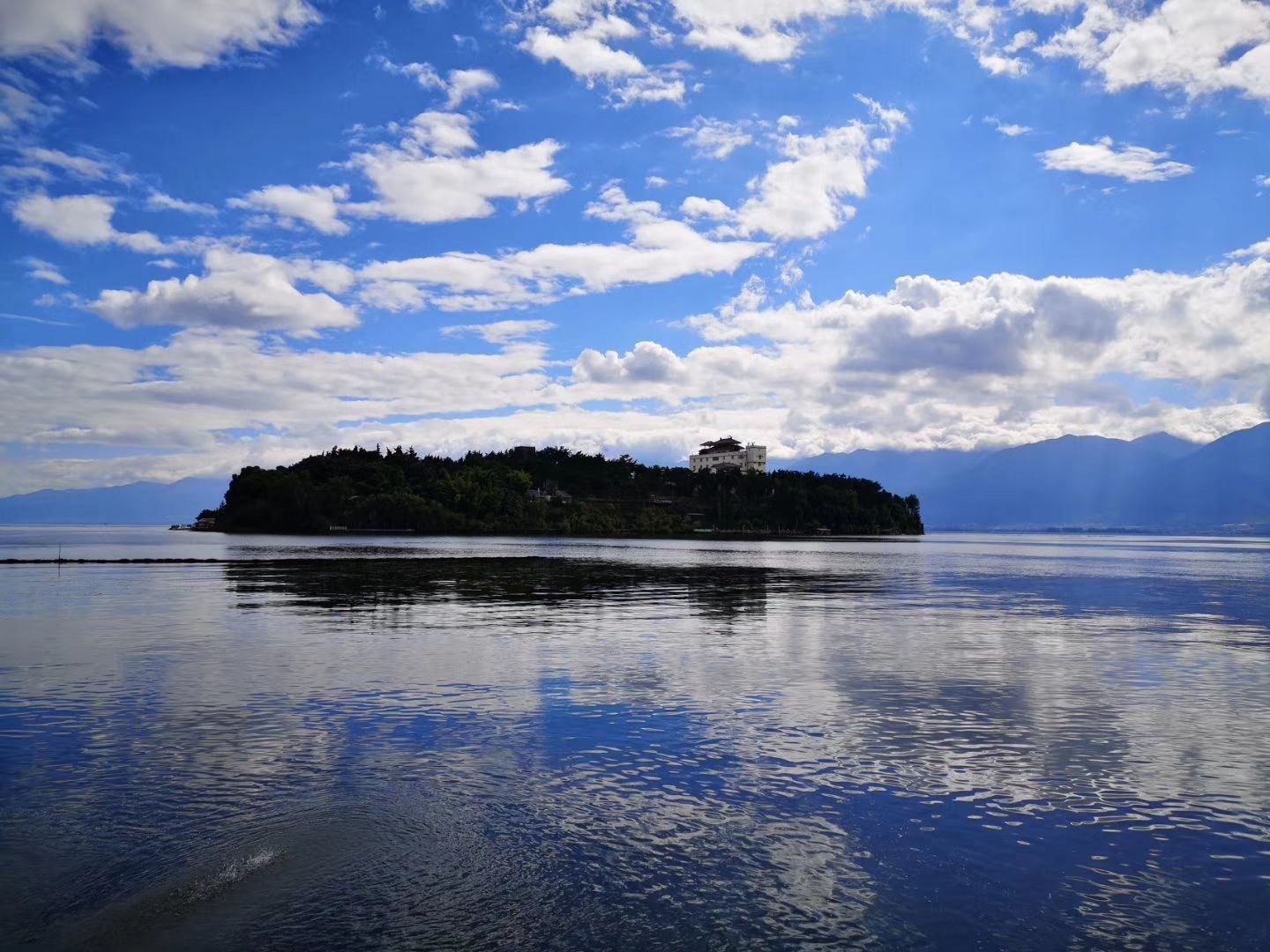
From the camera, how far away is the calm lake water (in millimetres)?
12430

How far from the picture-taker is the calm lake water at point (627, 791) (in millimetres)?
12430

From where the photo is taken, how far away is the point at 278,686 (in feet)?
93.5

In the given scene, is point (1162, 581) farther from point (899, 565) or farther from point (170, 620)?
point (170, 620)

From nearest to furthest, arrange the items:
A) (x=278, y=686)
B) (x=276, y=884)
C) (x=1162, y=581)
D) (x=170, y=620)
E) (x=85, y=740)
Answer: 1. (x=276, y=884)
2. (x=85, y=740)
3. (x=278, y=686)
4. (x=170, y=620)
5. (x=1162, y=581)

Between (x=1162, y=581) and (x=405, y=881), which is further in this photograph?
(x=1162, y=581)

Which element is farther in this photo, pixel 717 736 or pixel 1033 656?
pixel 1033 656

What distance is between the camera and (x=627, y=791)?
18078 mm

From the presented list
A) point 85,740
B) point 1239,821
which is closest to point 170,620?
point 85,740

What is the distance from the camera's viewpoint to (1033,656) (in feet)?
122

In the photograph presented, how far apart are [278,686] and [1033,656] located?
28695mm

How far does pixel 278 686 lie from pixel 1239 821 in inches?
990

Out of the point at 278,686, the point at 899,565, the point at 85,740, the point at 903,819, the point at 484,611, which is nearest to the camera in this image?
the point at 903,819

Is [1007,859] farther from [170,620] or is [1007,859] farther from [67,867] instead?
[170,620]

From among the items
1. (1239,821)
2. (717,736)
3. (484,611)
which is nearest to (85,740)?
(717,736)
